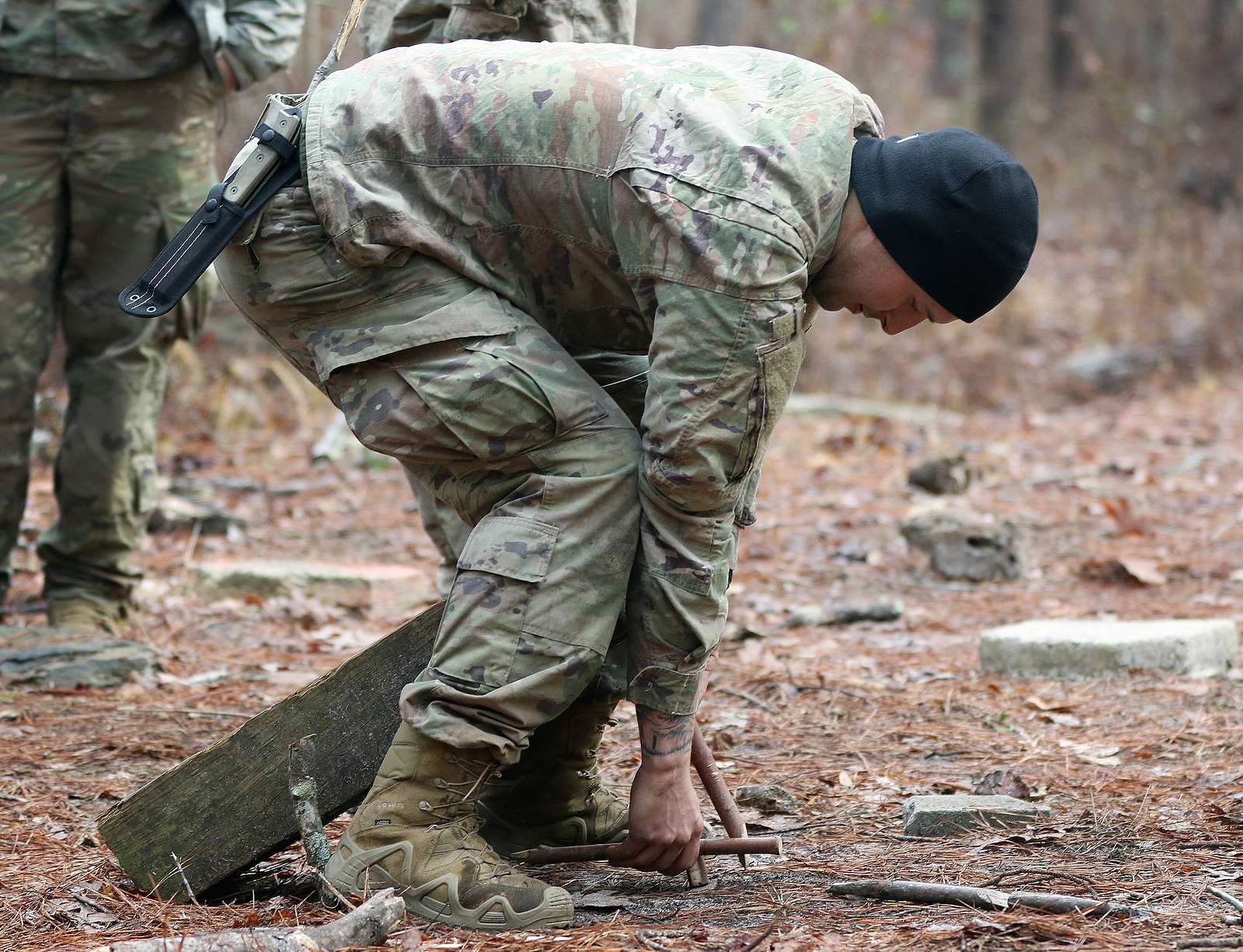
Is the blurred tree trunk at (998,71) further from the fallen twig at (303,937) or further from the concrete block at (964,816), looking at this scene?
the fallen twig at (303,937)

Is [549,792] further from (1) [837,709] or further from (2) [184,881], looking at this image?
(1) [837,709]

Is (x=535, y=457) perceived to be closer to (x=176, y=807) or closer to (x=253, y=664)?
(x=176, y=807)

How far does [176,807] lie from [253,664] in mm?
1818

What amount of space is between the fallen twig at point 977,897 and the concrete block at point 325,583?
117 inches

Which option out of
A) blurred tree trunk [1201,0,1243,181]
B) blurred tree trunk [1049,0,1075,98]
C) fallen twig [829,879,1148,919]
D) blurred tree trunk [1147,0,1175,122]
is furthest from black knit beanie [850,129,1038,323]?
blurred tree trunk [1049,0,1075,98]

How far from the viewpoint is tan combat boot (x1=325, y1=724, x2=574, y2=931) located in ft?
7.68

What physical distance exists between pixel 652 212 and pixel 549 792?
48.1 inches

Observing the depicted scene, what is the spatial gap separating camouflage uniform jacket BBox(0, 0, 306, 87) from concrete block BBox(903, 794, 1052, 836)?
294 cm

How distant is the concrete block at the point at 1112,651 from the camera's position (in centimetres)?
411

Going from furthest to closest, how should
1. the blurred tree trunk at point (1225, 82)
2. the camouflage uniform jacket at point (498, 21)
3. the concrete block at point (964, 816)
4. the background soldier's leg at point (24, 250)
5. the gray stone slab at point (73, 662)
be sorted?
the blurred tree trunk at point (1225, 82), the background soldier's leg at point (24, 250), the gray stone slab at point (73, 662), the camouflage uniform jacket at point (498, 21), the concrete block at point (964, 816)

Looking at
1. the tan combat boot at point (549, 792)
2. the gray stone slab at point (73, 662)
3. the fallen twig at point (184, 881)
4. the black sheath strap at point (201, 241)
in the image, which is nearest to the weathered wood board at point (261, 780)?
the fallen twig at point (184, 881)

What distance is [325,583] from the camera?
5.16 m

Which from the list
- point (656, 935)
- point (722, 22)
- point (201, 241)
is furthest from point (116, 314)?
point (722, 22)

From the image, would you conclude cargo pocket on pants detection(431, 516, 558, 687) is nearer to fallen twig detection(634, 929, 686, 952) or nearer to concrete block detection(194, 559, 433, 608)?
fallen twig detection(634, 929, 686, 952)
